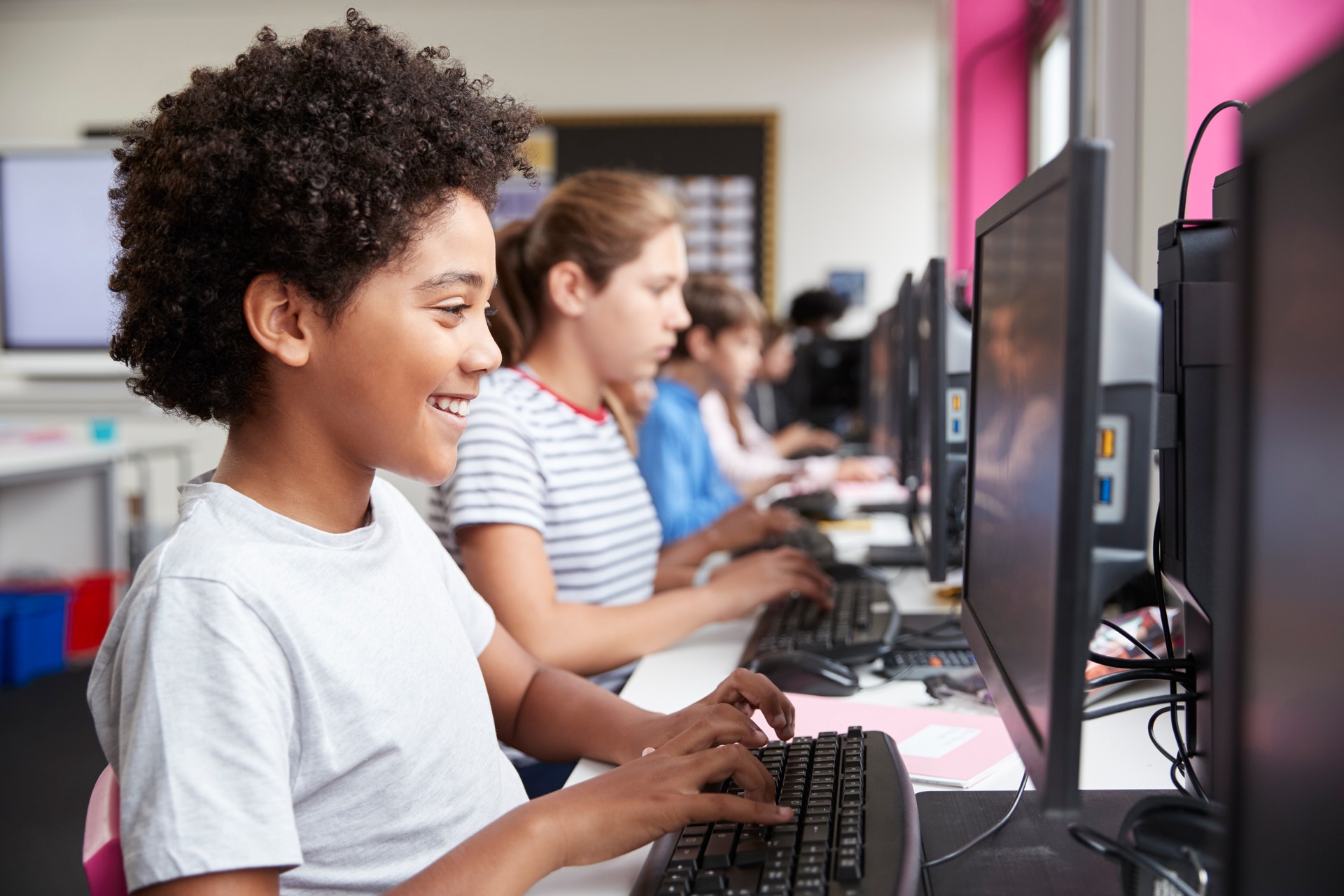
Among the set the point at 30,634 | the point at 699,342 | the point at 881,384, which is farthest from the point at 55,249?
the point at 881,384

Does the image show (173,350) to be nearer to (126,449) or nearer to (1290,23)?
(1290,23)

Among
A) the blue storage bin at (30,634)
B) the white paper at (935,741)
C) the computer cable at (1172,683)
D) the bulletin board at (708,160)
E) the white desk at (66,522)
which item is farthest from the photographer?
the bulletin board at (708,160)

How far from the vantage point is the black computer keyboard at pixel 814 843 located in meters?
0.61

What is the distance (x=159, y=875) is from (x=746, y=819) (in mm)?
332

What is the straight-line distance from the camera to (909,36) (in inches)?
214

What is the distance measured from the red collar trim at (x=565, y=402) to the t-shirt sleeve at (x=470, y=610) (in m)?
0.54

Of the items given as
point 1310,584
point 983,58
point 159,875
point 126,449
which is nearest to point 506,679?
point 159,875

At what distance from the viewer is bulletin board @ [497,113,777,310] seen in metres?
5.59

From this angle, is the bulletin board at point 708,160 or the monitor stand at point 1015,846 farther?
the bulletin board at point 708,160

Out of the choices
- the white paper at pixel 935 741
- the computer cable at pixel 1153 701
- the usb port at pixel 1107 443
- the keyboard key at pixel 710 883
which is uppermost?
the usb port at pixel 1107 443

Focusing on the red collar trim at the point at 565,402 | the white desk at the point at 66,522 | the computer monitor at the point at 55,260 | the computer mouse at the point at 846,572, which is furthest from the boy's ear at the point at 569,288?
the computer monitor at the point at 55,260

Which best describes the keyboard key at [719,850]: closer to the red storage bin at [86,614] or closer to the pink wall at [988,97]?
the red storage bin at [86,614]

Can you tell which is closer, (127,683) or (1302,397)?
(1302,397)

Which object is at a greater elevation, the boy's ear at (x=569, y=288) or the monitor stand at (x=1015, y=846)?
the boy's ear at (x=569, y=288)
